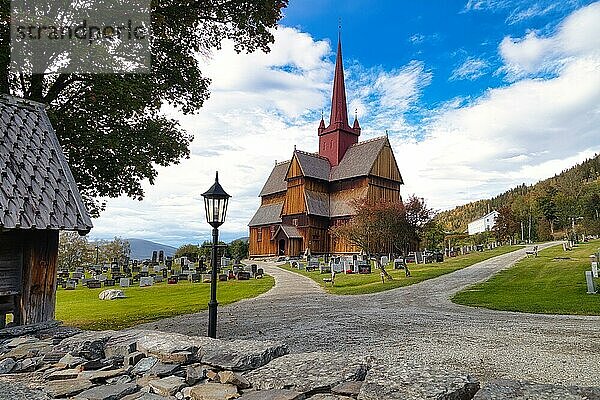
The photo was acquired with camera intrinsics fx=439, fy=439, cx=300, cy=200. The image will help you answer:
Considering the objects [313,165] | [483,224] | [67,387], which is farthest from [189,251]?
[483,224]

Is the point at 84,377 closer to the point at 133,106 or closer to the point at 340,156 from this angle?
the point at 133,106

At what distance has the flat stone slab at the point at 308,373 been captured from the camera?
4.05 m

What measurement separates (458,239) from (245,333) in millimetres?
61573

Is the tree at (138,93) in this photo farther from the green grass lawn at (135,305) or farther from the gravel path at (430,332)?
the gravel path at (430,332)

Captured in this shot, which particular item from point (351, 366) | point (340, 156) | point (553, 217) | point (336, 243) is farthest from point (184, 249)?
point (553, 217)

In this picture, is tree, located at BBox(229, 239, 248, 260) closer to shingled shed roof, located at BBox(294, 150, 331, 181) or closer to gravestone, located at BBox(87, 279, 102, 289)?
shingled shed roof, located at BBox(294, 150, 331, 181)

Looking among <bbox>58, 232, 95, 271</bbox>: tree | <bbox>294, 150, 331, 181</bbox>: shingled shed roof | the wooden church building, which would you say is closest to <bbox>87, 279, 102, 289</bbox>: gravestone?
<bbox>58, 232, 95, 271</bbox>: tree

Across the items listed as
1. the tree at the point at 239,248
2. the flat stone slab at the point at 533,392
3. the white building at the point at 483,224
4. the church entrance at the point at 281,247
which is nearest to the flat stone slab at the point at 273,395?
the flat stone slab at the point at 533,392

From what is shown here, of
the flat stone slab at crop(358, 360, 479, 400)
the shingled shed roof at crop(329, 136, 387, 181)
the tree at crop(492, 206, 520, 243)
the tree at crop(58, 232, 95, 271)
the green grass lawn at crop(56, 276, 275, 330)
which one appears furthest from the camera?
the tree at crop(492, 206, 520, 243)

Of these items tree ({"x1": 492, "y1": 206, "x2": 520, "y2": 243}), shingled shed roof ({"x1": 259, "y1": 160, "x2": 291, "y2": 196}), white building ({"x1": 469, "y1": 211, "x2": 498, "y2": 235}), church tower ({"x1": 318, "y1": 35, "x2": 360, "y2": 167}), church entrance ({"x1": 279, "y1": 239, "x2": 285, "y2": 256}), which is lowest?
church entrance ({"x1": 279, "y1": 239, "x2": 285, "y2": 256})

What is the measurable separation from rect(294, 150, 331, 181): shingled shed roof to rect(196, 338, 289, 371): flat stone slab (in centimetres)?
4800

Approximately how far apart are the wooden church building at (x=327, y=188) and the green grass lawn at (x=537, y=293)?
2540 cm

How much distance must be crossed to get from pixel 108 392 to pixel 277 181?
191 ft

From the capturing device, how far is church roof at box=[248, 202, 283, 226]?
57234 millimetres
